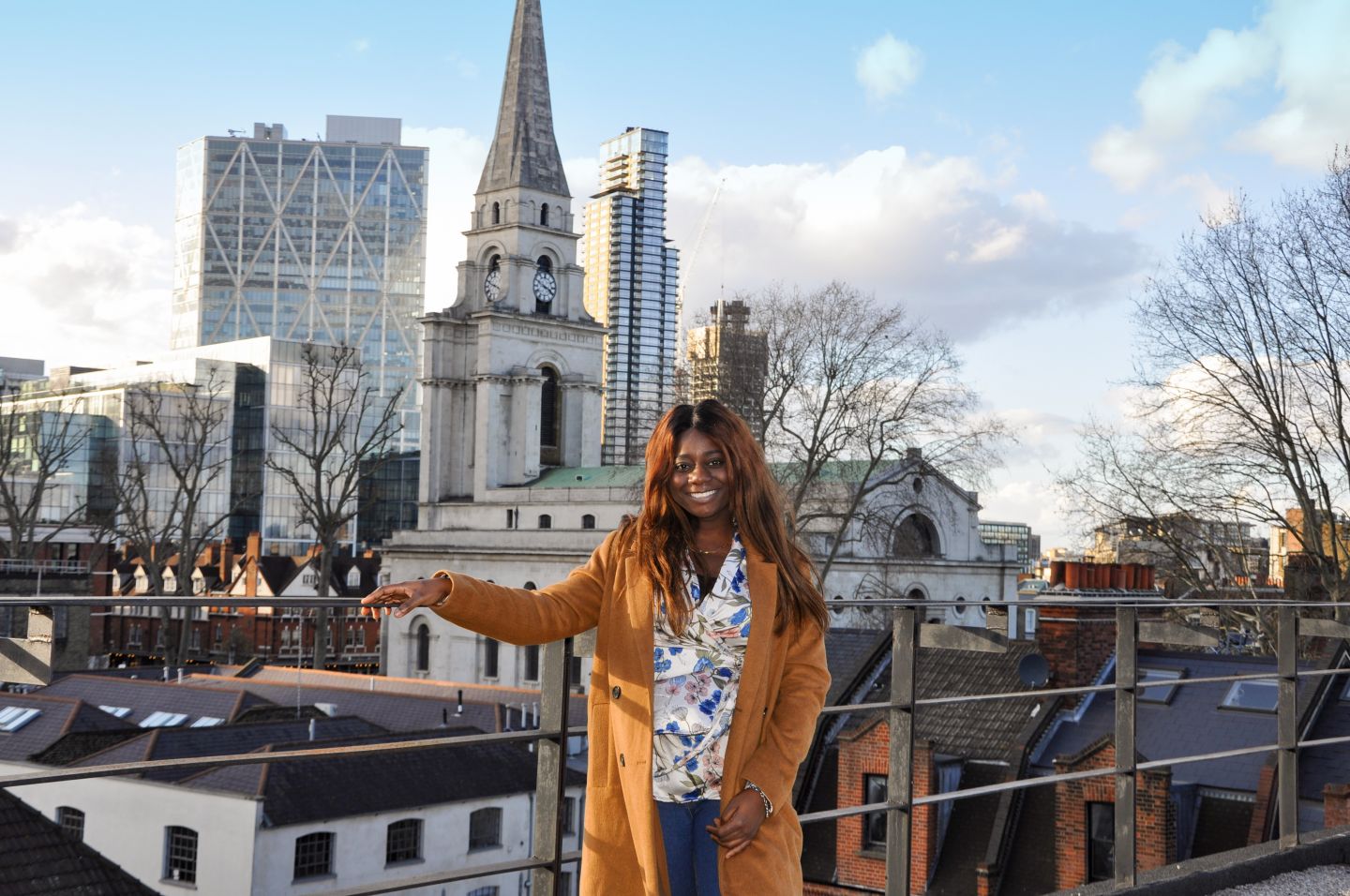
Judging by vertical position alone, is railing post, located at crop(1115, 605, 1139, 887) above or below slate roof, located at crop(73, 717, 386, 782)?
above

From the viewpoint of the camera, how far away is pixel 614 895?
3549 mm

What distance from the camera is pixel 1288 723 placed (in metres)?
6.75

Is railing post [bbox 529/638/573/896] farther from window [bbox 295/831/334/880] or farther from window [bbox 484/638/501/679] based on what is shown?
window [bbox 484/638/501/679]

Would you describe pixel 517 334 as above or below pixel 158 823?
above

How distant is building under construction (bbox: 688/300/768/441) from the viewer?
39.6 meters

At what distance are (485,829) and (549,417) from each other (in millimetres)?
44101

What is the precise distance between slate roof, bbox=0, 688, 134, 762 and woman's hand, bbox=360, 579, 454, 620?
2115 centimetres

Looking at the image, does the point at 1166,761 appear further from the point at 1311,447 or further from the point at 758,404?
the point at 758,404

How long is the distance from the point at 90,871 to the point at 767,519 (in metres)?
8.72

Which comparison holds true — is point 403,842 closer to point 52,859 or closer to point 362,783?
point 362,783

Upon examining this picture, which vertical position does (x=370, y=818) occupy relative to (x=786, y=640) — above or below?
below

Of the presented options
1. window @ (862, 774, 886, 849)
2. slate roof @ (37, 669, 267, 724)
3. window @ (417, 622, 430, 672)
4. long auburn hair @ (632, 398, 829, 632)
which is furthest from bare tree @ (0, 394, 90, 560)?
long auburn hair @ (632, 398, 829, 632)

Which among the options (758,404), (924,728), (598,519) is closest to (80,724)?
(924,728)

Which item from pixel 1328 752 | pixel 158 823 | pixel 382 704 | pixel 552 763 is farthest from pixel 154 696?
pixel 552 763
